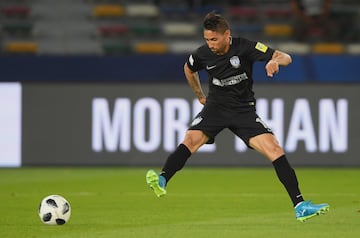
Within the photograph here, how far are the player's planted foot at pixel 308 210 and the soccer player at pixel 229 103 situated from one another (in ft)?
0.08

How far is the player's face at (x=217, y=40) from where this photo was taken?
8680 mm

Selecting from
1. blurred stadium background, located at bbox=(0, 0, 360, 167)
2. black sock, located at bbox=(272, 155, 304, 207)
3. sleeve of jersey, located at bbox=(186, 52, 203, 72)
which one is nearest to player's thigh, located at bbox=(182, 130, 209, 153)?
sleeve of jersey, located at bbox=(186, 52, 203, 72)

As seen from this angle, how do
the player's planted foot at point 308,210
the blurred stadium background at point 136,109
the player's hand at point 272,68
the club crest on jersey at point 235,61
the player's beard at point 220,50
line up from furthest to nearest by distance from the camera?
the blurred stadium background at point 136,109 → the club crest on jersey at point 235,61 → the player's beard at point 220,50 → the player's planted foot at point 308,210 → the player's hand at point 272,68

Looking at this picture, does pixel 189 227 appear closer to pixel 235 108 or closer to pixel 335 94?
pixel 235 108

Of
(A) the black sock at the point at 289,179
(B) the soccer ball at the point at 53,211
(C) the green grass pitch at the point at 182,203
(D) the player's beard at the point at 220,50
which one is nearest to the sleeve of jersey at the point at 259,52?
(D) the player's beard at the point at 220,50

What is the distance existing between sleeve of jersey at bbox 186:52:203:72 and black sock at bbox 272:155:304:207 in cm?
122

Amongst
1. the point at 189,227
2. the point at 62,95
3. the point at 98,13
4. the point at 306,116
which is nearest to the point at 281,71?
the point at 306,116

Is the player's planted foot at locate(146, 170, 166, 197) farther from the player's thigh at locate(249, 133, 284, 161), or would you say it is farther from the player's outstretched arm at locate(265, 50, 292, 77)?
the player's outstretched arm at locate(265, 50, 292, 77)

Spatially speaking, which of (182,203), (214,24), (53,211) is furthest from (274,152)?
(182,203)

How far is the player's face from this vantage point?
342 inches

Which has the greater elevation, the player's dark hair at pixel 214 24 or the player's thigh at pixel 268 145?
the player's dark hair at pixel 214 24

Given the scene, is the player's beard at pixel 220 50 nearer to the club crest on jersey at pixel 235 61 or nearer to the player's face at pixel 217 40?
the player's face at pixel 217 40

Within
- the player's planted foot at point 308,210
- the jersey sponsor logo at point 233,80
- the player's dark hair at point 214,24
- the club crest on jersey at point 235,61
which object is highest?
the player's dark hair at point 214,24

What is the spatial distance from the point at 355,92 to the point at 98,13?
6.66 metres
